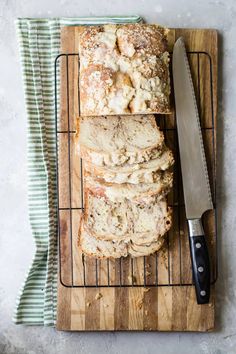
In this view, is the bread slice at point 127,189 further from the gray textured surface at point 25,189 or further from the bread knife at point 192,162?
the gray textured surface at point 25,189

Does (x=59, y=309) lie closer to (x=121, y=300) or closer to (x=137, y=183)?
(x=121, y=300)

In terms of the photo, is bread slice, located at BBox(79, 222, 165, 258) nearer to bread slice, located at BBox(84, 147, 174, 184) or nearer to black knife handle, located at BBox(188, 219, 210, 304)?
black knife handle, located at BBox(188, 219, 210, 304)

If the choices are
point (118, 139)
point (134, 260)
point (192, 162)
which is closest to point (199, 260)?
point (134, 260)

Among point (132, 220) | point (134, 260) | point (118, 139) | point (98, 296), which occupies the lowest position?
point (98, 296)

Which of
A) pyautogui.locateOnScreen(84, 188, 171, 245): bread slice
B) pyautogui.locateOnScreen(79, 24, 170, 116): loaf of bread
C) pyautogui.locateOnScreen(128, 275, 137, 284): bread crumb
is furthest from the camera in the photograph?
pyautogui.locateOnScreen(128, 275, 137, 284): bread crumb

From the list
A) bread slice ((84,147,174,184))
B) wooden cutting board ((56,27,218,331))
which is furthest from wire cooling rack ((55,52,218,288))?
bread slice ((84,147,174,184))

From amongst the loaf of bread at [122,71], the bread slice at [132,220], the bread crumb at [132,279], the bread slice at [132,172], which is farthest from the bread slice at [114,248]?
the loaf of bread at [122,71]

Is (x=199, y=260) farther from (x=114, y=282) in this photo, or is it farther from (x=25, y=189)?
(x=25, y=189)
